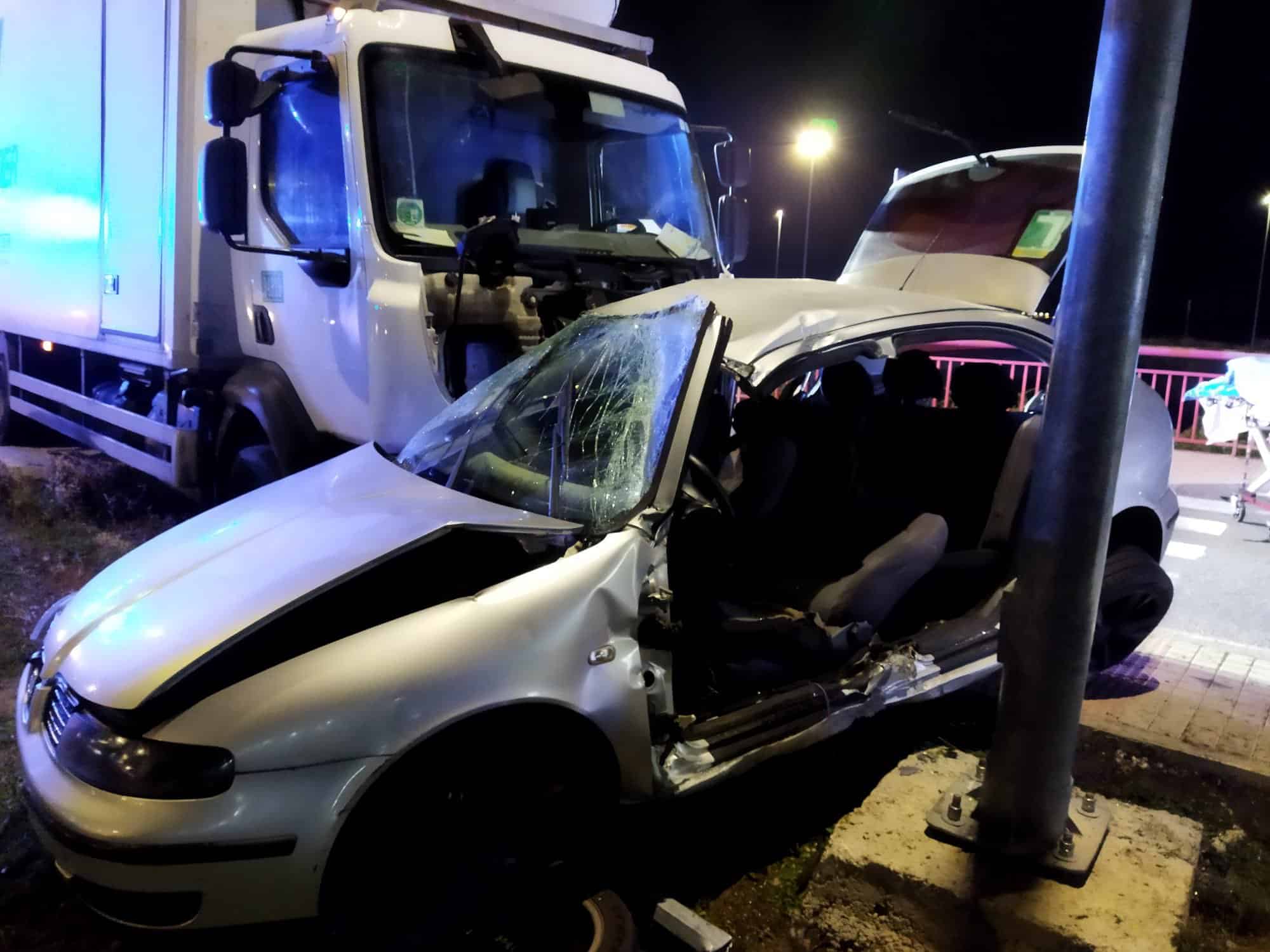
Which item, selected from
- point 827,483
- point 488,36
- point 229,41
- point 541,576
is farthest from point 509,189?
point 541,576

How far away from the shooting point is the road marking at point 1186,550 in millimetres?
6695

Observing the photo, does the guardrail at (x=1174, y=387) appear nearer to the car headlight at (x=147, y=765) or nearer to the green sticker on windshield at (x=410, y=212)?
the green sticker on windshield at (x=410, y=212)

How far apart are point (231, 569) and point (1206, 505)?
8621 millimetres

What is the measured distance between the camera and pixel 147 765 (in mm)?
2111

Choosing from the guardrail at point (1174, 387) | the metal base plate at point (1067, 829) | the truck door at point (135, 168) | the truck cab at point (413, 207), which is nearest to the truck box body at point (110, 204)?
the truck door at point (135, 168)

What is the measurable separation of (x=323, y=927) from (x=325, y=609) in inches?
29.2

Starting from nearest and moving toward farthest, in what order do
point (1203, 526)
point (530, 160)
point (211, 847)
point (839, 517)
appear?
point (211, 847), point (839, 517), point (530, 160), point (1203, 526)

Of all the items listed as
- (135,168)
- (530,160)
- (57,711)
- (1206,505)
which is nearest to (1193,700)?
(530,160)

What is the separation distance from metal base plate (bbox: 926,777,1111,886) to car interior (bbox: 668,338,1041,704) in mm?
590

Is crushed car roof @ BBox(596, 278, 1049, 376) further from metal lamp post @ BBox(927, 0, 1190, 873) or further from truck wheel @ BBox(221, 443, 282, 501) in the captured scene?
truck wheel @ BBox(221, 443, 282, 501)

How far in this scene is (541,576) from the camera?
8.02 feet

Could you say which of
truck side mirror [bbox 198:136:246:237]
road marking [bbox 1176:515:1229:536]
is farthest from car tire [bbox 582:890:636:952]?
road marking [bbox 1176:515:1229:536]

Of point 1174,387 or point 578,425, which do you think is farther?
point 1174,387

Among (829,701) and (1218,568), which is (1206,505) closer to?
(1218,568)
